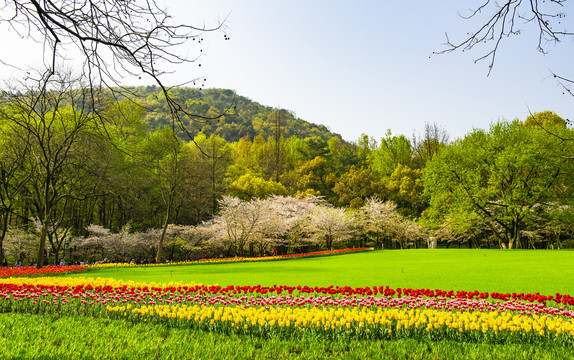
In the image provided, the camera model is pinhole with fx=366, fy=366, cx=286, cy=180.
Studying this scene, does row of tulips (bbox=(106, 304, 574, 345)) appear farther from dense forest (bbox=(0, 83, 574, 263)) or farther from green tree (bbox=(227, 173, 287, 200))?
green tree (bbox=(227, 173, 287, 200))

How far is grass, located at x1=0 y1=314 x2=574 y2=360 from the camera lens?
12.5 feet

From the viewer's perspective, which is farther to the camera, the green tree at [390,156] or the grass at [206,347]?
the green tree at [390,156]

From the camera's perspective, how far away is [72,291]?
7656mm

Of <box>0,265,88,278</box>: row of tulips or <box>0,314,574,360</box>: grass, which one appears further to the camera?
<box>0,265,88,278</box>: row of tulips

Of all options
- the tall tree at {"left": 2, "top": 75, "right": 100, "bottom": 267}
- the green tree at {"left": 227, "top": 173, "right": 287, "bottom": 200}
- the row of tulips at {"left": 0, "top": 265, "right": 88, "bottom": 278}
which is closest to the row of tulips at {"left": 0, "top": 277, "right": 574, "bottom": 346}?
the tall tree at {"left": 2, "top": 75, "right": 100, "bottom": 267}

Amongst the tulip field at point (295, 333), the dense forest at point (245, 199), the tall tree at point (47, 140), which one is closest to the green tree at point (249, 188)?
the dense forest at point (245, 199)

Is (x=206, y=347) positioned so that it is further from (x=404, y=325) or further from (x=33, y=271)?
(x=33, y=271)

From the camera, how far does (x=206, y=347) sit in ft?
13.6

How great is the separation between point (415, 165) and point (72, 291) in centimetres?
4759

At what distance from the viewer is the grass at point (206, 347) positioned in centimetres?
382

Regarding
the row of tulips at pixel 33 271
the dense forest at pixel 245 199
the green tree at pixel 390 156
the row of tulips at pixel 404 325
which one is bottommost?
the row of tulips at pixel 33 271

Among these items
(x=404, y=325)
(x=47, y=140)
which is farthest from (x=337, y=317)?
(x=47, y=140)

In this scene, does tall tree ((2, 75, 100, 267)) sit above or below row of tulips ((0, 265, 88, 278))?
above

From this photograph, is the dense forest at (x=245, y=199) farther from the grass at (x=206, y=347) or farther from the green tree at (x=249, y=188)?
the grass at (x=206, y=347)
